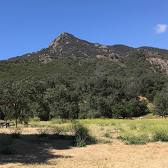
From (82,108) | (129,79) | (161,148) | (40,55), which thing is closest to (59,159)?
(161,148)

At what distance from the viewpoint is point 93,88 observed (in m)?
98.6

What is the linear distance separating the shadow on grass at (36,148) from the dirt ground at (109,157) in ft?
1.04

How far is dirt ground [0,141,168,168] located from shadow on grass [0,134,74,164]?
12.5 inches

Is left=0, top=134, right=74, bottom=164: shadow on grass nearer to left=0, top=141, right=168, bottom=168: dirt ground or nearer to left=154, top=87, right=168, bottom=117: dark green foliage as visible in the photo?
left=0, top=141, right=168, bottom=168: dirt ground

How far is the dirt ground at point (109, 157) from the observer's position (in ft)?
50.1

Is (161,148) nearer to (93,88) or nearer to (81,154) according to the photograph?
(81,154)

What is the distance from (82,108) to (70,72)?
35918 mm

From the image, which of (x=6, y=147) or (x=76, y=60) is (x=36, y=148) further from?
(x=76, y=60)

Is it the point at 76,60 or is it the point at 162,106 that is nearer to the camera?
the point at 162,106

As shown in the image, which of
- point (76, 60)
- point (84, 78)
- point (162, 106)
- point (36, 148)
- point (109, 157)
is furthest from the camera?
point (76, 60)

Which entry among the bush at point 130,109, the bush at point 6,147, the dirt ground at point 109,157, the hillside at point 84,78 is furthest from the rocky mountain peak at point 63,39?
the dirt ground at point 109,157

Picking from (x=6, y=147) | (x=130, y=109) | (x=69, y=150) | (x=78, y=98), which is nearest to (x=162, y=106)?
(x=130, y=109)

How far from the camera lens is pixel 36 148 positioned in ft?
66.9

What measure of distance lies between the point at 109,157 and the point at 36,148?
4.29m
